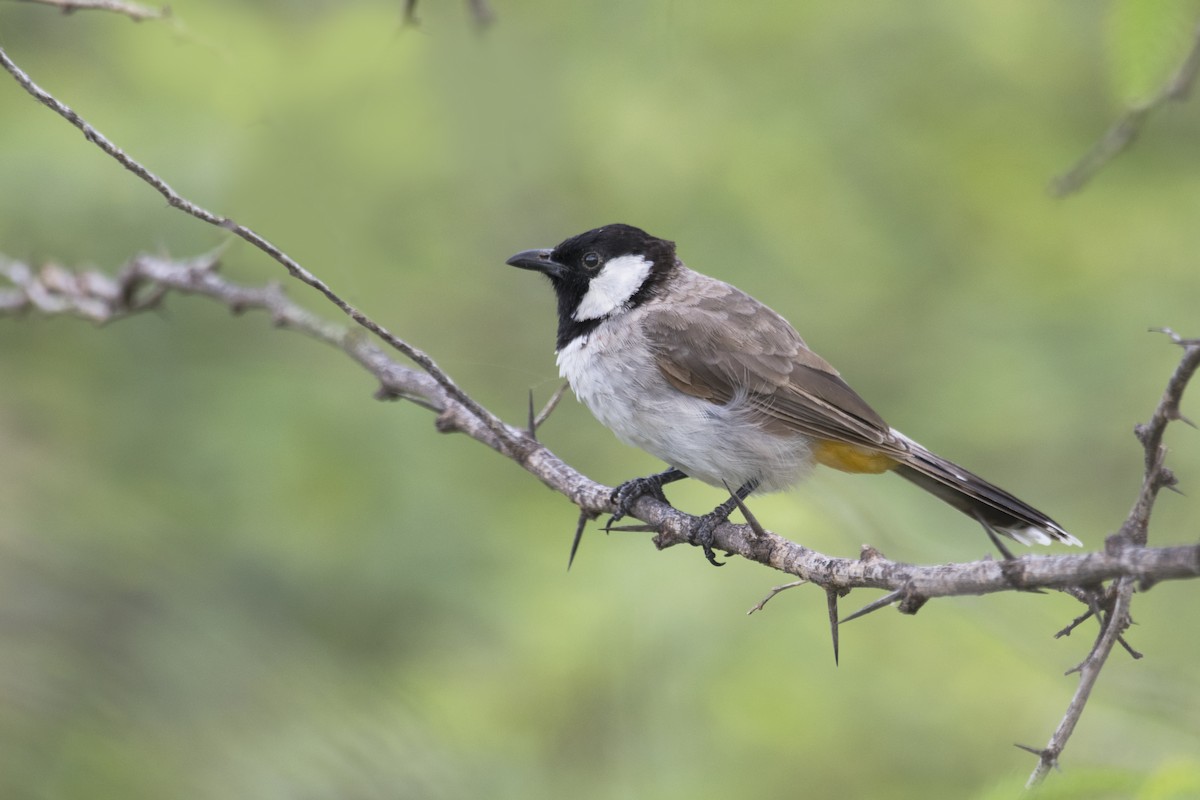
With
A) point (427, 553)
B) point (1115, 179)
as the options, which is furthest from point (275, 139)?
point (1115, 179)

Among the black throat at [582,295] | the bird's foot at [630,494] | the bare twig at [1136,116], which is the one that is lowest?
the bird's foot at [630,494]

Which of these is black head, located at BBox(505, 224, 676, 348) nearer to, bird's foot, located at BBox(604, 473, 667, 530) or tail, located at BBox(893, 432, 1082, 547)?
bird's foot, located at BBox(604, 473, 667, 530)

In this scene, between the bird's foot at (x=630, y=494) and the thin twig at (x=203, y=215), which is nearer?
the thin twig at (x=203, y=215)

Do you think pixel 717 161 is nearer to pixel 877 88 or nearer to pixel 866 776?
pixel 877 88

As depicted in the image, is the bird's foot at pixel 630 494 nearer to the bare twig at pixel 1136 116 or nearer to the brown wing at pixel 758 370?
the brown wing at pixel 758 370

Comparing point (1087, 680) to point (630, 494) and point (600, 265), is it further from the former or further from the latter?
point (600, 265)

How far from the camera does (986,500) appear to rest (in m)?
3.11

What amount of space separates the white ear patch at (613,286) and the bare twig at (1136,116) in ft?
5.94

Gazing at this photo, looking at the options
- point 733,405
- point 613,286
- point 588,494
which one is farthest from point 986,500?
point 613,286

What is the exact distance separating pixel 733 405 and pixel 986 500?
2.55 ft

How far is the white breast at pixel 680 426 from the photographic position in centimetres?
337

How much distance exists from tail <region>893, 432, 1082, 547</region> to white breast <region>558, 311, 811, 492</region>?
1.22ft

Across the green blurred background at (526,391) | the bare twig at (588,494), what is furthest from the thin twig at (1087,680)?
the green blurred background at (526,391)

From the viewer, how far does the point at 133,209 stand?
4.35m
